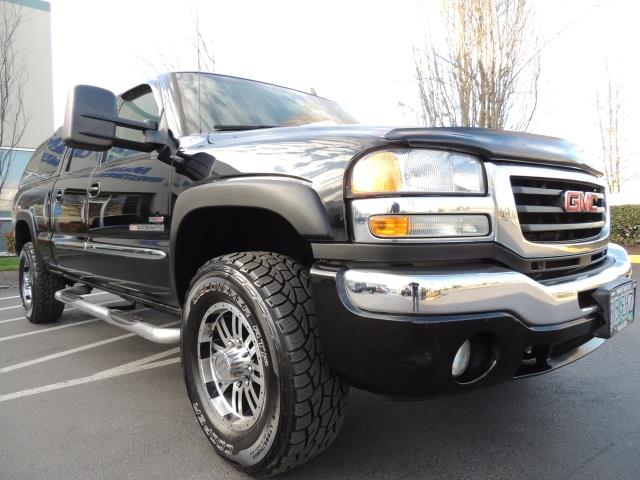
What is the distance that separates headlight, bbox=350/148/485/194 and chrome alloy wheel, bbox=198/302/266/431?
0.75m

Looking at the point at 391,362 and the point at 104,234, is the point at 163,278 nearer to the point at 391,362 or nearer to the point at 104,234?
the point at 104,234

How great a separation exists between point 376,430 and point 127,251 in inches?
71.3

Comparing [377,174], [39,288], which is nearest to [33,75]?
[39,288]

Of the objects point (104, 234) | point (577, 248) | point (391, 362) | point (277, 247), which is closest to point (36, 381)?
point (104, 234)

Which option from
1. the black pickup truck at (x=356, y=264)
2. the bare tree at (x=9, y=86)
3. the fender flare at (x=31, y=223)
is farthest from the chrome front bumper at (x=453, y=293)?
the bare tree at (x=9, y=86)

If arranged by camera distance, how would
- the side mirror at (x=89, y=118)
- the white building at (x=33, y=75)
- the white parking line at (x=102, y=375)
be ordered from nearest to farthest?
1. the side mirror at (x=89, y=118)
2. the white parking line at (x=102, y=375)
3. the white building at (x=33, y=75)

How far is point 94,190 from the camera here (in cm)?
332

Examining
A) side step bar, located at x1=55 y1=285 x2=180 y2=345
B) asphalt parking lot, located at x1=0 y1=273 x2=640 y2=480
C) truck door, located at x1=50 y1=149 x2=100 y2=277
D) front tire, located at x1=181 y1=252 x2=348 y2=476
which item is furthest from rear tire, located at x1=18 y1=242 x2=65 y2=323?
front tire, located at x1=181 y1=252 x2=348 y2=476

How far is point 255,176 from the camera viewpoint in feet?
6.49

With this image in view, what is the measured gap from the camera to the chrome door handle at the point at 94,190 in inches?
129

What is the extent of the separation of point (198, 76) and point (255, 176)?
4.49ft

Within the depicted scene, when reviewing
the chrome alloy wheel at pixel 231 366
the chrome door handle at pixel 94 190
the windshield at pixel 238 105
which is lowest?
the chrome alloy wheel at pixel 231 366

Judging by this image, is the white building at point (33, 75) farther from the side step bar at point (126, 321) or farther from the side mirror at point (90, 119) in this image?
the side mirror at point (90, 119)

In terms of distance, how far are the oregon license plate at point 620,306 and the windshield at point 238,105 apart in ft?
6.27
